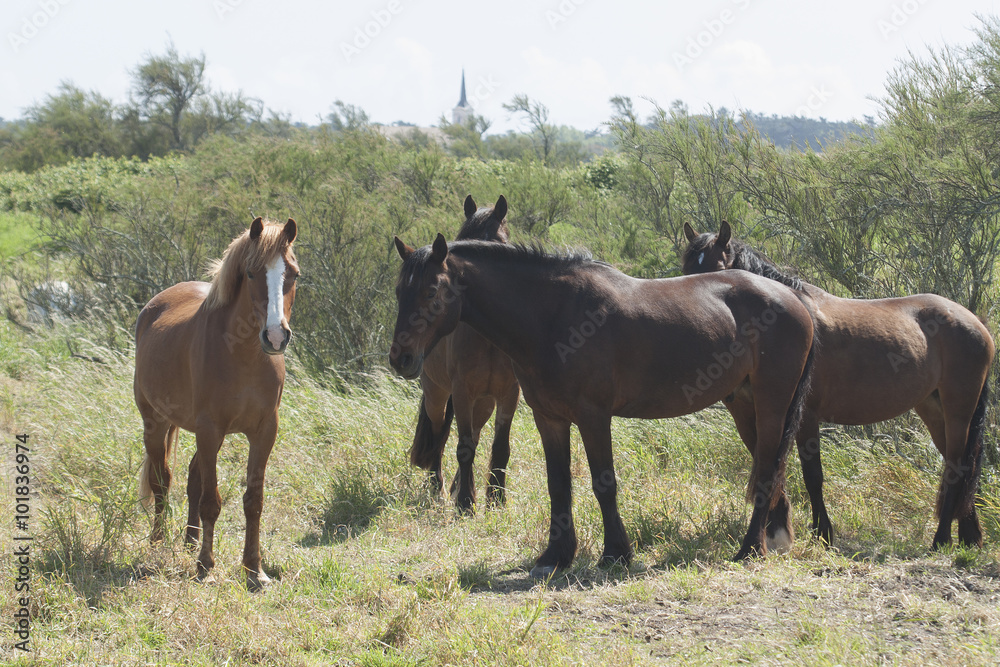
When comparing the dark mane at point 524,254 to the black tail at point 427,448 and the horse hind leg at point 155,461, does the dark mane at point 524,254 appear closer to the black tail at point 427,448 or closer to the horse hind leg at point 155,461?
the black tail at point 427,448

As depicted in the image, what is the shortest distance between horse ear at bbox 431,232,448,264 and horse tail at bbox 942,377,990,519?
3.58 m

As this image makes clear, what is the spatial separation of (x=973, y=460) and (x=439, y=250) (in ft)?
12.1

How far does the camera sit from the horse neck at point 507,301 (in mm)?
4461

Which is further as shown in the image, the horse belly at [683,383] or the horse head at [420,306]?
the horse belly at [683,383]

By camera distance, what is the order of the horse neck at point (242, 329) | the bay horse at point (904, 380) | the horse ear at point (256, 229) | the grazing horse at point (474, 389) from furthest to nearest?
the grazing horse at point (474, 389)
the bay horse at point (904, 380)
the horse neck at point (242, 329)
the horse ear at point (256, 229)

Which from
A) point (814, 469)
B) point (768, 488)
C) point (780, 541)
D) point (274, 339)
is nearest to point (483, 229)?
point (274, 339)

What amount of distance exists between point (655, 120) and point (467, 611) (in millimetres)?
7186

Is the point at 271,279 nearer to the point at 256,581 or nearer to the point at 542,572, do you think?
the point at 256,581

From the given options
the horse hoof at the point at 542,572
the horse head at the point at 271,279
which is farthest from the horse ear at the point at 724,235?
the horse head at the point at 271,279

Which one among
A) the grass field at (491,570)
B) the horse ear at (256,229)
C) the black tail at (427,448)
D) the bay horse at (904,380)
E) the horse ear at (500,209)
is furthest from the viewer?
the black tail at (427,448)

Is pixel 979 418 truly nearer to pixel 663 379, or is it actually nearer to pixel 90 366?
pixel 663 379

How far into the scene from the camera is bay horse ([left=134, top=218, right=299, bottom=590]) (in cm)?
401

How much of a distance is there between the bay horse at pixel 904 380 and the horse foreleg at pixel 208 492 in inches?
130

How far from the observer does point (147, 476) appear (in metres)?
5.05
